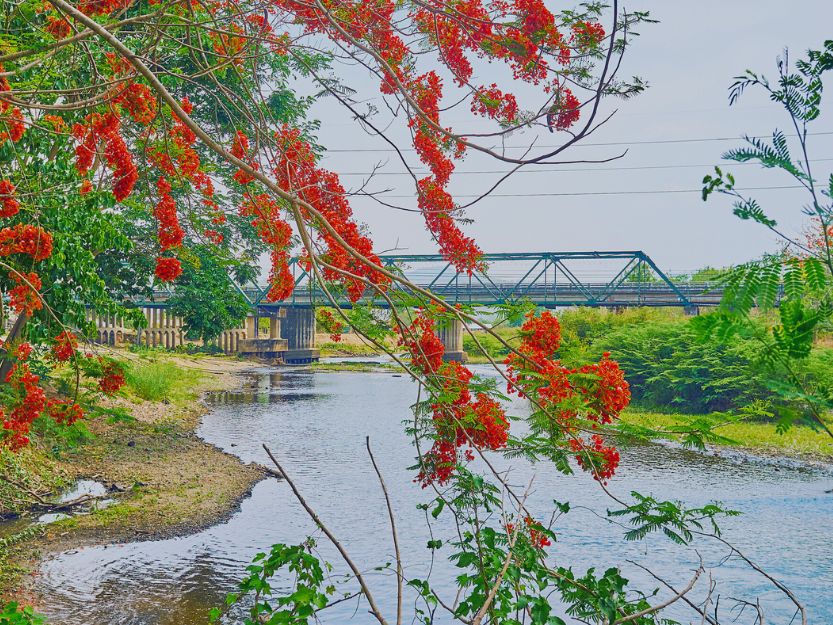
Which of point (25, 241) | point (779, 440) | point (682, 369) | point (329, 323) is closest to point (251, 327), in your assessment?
point (682, 369)

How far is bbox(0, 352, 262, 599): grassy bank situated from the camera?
5588 millimetres

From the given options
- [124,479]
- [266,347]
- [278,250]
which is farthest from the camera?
[266,347]

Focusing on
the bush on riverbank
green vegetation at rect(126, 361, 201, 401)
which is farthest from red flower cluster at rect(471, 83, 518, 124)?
green vegetation at rect(126, 361, 201, 401)

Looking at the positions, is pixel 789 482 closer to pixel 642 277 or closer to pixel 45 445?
pixel 45 445

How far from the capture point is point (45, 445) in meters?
7.93

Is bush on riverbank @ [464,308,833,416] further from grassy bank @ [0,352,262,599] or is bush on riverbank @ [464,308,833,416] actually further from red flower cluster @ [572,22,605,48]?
red flower cluster @ [572,22,605,48]

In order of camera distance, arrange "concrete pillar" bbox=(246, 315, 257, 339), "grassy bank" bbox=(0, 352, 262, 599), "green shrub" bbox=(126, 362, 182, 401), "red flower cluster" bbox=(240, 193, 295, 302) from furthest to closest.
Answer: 1. "concrete pillar" bbox=(246, 315, 257, 339)
2. "green shrub" bbox=(126, 362, 182, 401)
3. "grassy bank" bbox=(0, 352, 262, 599)
4. "red flower cluster" bbox=(240, 193, 295, 302)

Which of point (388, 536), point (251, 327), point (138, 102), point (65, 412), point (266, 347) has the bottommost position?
point (266, 347)

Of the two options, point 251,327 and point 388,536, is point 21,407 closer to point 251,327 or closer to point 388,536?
point 388,536

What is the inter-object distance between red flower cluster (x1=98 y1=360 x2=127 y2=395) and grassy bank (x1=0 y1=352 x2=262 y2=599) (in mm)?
152

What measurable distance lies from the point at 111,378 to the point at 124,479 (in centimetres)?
317

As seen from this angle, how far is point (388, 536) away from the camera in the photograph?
6664 mm

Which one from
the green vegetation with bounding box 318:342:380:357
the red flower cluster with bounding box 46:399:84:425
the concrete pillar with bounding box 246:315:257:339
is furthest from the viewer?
the concrete pillar with bounding box 246:315:257:339

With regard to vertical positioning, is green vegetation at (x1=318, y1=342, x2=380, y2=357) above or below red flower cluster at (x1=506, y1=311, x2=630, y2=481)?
below
